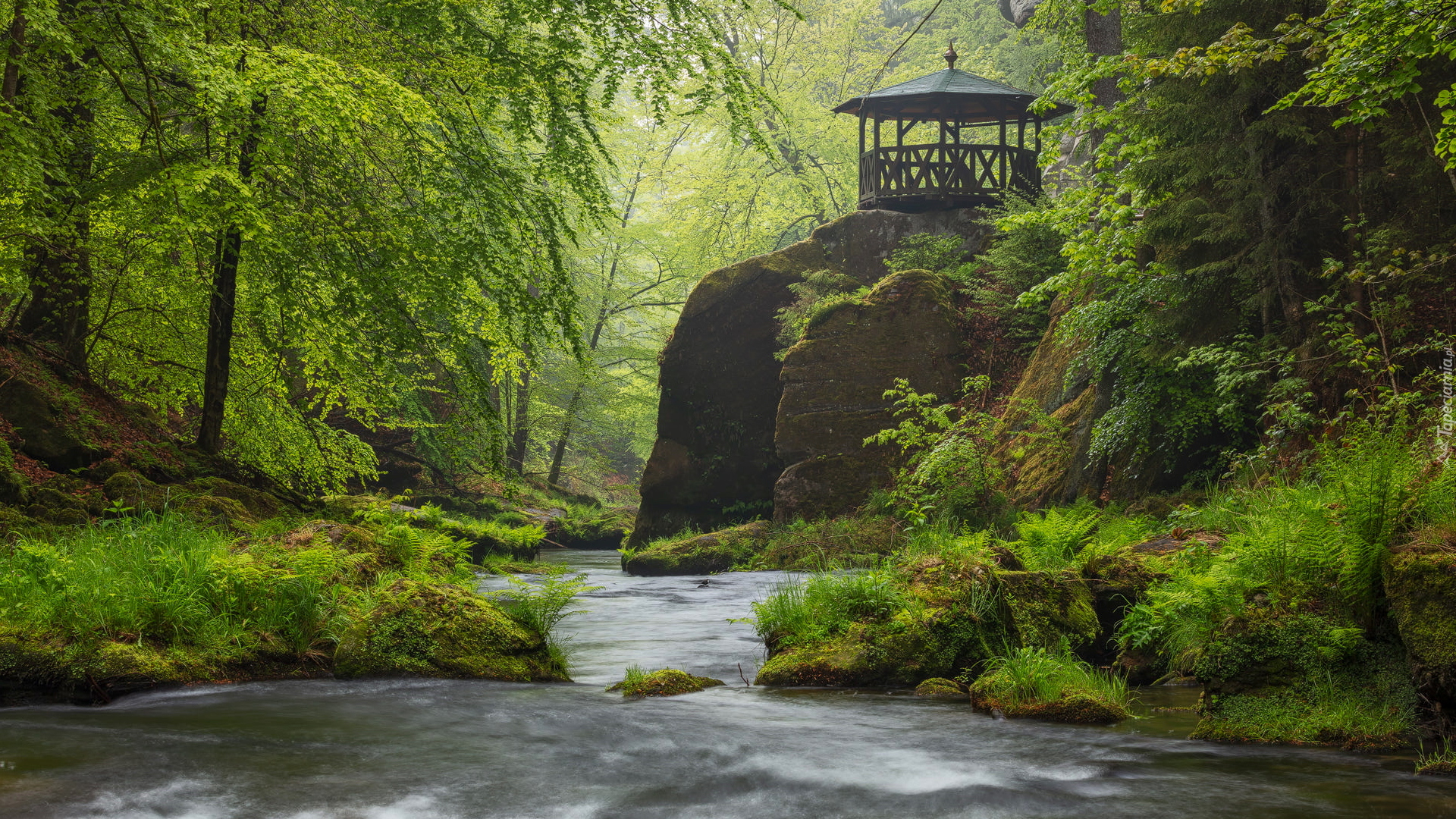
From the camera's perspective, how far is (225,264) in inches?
321

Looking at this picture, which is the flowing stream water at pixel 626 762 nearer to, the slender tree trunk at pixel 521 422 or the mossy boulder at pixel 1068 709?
the mossy boulder at pixel 1068 709

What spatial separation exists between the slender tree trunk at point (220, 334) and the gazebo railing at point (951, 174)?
14350mm

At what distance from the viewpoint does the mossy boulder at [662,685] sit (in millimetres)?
6137

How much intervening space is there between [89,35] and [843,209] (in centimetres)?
2545

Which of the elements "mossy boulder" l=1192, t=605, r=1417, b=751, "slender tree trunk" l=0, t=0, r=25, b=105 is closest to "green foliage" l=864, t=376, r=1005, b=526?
"mossy boulder" l=1192, t=605, r=1417, b=751

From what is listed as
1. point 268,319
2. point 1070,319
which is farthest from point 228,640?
point 1070,319

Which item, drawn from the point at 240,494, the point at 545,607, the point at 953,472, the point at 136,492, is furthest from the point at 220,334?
the point at 953,472

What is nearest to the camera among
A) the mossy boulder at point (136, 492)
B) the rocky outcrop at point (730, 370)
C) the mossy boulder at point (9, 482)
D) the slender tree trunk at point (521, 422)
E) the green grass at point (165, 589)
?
the green grass at point (165, 589)

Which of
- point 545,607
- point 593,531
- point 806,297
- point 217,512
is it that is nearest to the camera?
point 545,607

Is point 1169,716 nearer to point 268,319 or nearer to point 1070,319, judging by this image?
point 1070,319

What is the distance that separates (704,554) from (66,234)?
34.0ft

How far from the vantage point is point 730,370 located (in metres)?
19.7

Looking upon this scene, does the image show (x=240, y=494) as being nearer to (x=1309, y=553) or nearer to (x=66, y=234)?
(x=66, y=234)

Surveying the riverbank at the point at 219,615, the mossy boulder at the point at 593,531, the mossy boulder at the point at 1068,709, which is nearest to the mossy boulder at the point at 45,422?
the riverbank at the point at 219,615
